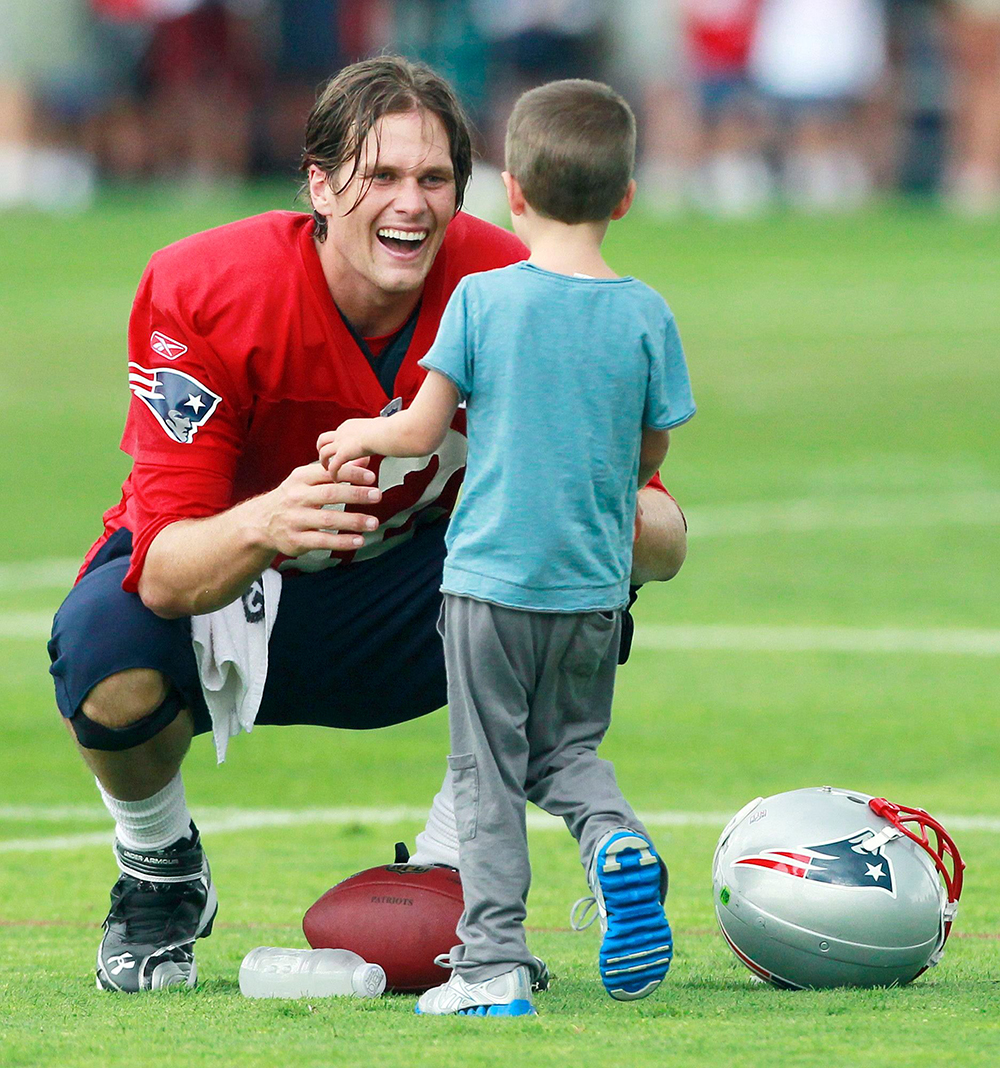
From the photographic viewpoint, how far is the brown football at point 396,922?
13.6ft

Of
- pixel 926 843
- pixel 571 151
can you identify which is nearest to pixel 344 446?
pixel 571 151

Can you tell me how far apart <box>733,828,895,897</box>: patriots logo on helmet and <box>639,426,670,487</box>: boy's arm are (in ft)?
2.34

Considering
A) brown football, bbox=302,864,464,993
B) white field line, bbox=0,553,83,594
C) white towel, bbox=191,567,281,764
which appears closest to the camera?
brown football, bbox=302,864,464,993

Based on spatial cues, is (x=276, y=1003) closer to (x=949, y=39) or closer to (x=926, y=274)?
(x=926, y=274)

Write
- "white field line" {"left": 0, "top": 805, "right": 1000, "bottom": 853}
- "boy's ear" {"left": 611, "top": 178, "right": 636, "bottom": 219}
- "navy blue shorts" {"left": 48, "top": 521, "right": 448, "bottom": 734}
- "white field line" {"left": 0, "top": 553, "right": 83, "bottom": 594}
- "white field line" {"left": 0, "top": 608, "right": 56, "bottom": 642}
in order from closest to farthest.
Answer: "boy's ear" {"left": 611, "top": 178, "right": 636, "bottom": 219}
"navy blue shorts" {"left": 48, "top": 521, "right": 448, "bottom": 734}
"white field line" {"left": 0, "top": 805, "right": 1000, "bottom": 853}
"white field line" {"left": 0, "top": 608, "right": 56, "bottom": 642}
"white field line" {"left": 0, "top": 553, "right": 83, "bottom": 594}

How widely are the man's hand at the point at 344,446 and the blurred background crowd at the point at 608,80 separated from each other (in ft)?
67.7

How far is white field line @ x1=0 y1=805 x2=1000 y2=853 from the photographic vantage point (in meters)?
5.63

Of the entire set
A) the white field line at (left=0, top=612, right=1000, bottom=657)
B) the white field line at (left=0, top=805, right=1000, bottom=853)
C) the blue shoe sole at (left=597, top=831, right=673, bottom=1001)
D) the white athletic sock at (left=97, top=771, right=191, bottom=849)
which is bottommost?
the white field line at (left=0, top=612, right=1000, bottom=657)

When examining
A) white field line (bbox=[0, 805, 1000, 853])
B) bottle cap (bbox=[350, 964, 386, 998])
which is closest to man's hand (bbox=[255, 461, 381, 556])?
bottle cap (bbox=[350, 964, 386, 998])

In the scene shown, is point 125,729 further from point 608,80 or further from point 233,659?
point 608,80

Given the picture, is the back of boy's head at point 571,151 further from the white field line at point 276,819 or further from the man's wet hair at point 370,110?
the white field line at point 276,819

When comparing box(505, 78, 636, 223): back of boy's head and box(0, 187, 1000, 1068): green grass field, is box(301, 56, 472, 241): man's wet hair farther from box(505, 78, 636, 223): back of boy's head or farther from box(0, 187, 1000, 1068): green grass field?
box(0, 187, 1000, 1068): green grass field

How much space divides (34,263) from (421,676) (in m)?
16.4

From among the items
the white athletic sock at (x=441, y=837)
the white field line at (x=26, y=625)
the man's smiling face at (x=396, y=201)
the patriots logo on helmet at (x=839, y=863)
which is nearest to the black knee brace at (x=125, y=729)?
the white athletic sock at (x=441, y=837)
